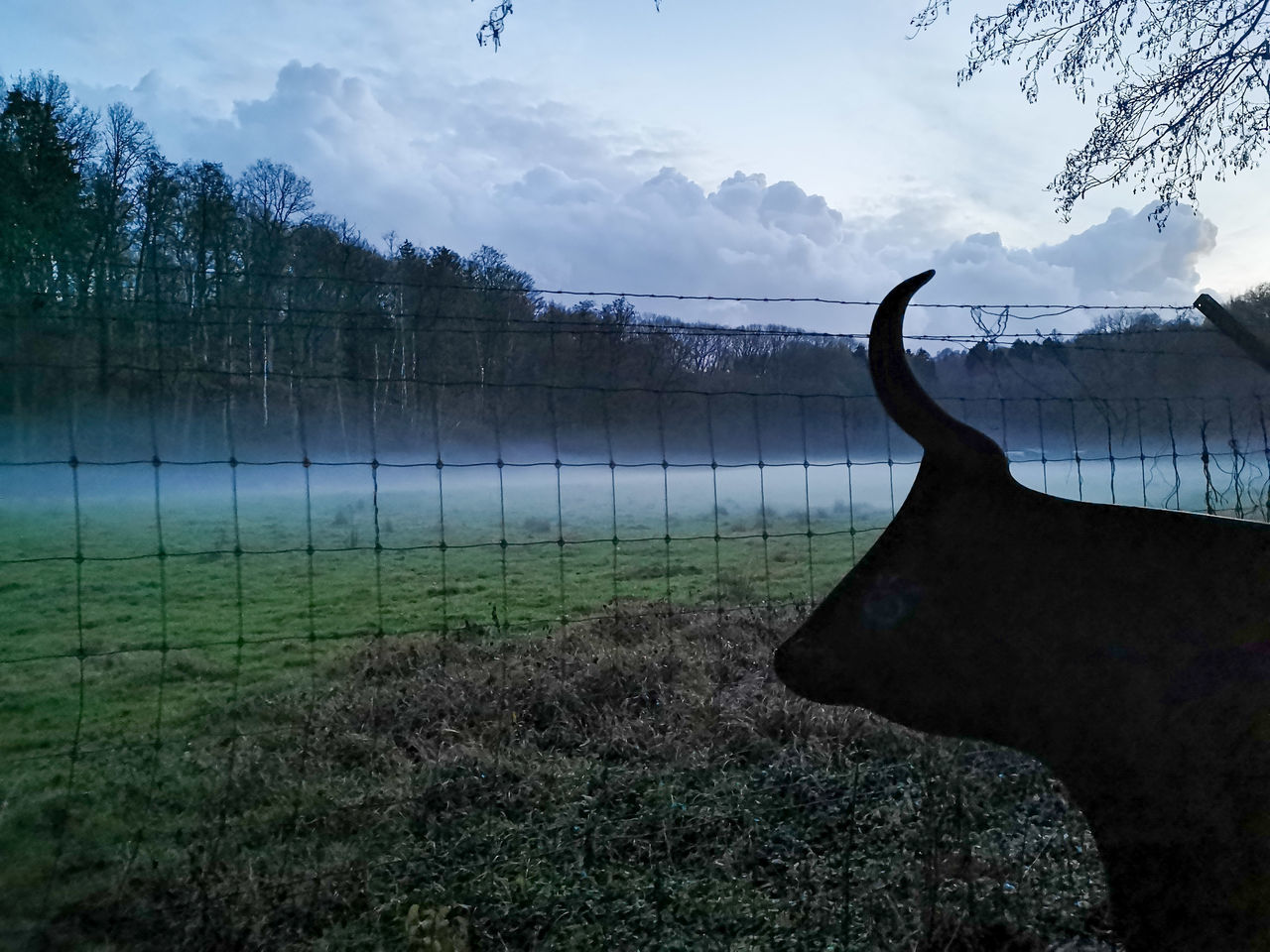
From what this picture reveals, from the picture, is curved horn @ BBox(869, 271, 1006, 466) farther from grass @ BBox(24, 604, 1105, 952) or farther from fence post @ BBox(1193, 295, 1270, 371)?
fence post @ BBox(1193, 295, 1270, 371)

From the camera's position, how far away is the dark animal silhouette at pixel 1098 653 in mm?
1212

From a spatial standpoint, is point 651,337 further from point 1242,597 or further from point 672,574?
point 672,574

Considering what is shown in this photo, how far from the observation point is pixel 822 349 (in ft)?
12.8

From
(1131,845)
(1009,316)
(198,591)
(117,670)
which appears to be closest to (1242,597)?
(1131,845)

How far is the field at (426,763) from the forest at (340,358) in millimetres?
323

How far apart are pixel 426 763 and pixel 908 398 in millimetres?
2613

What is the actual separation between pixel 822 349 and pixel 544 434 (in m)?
1.46

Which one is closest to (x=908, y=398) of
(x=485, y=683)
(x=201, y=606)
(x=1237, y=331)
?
(x=1237, y=331)

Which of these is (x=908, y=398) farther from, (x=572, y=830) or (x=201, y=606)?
(x=201, y=606)

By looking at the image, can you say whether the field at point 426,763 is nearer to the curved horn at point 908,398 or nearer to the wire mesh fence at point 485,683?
the wire mesh fence at point 485,683

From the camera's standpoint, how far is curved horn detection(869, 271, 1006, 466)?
1261mm

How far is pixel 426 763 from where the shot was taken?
3176mm

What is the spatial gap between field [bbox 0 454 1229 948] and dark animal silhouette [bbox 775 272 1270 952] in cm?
125

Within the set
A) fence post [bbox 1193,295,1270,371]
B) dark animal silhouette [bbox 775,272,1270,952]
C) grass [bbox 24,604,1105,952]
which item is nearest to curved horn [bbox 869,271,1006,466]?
dark animal silhouette [bbox 775,272,1270,952]
